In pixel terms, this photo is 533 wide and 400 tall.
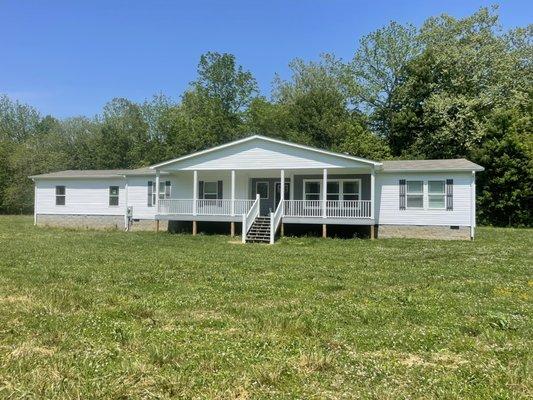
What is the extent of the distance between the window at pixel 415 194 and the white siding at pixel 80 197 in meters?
15.1

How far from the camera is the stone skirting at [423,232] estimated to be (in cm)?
1985

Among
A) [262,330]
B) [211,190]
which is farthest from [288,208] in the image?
[262,330]

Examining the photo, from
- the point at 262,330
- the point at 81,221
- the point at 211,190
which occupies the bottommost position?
the point at 262,330

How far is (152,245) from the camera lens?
16.4 meters

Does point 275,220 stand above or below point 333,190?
below

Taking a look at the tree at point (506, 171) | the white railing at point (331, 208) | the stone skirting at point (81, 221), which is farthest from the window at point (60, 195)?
the tree at point (506, 171)

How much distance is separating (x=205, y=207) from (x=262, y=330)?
17.2 m

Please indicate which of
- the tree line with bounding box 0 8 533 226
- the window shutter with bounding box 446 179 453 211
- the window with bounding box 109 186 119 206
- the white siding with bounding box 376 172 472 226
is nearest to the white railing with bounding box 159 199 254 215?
the window with bounding box 109 186 119 206

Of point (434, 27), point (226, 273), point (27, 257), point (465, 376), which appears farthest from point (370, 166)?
point (434, 27)

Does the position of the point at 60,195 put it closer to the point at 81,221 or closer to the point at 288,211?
the point at 81,221

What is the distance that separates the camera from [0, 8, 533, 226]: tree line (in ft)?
99.2

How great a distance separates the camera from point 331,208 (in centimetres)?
2064

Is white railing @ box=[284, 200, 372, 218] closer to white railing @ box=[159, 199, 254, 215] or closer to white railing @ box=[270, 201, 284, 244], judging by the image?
white railing @ box=[270, 201, 284, 244]

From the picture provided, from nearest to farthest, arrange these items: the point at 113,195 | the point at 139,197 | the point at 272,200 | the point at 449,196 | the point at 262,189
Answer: the point at 449,196, the point at 272,200, the point at 262,189, the point at 139,197, the point at 113,195
